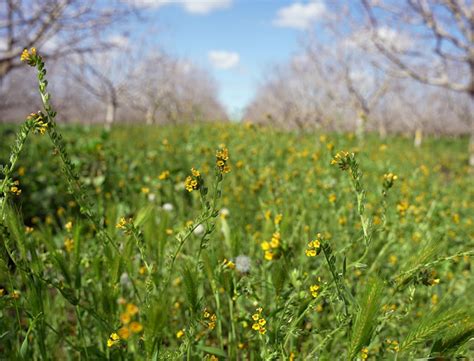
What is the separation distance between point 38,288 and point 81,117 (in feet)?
138

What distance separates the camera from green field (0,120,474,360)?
81 cm

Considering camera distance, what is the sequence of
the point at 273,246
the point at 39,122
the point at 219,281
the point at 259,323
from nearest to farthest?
1. the point at 39,122
2. the point at 259,323
3. the point at 219,281
4. the point at 273,246

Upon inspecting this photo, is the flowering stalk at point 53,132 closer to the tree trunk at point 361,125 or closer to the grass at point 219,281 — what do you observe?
the grass at point 219,281

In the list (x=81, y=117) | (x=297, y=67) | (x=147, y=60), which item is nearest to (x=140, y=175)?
(x=147, y=60)

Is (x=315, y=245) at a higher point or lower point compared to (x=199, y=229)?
higher

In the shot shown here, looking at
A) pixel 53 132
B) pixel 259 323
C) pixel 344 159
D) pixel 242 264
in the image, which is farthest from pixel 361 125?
pixel 53 132

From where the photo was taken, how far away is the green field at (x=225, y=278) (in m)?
0.81

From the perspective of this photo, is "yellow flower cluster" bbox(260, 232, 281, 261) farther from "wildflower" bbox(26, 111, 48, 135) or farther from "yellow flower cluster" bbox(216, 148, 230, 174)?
"wildflower" bbox(26, 111, 48, 135)

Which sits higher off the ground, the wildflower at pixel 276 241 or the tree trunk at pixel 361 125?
the wildflower at pixel 276 241

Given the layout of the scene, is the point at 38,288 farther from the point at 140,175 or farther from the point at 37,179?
the point at 140,175

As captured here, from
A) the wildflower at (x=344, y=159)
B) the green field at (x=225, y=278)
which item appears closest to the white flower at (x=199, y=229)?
the green field at (x=225, y=278)

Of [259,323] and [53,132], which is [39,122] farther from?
[259,323]

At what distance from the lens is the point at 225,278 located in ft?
3.21

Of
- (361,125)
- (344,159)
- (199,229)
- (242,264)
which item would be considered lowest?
(361,125)
